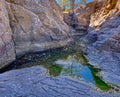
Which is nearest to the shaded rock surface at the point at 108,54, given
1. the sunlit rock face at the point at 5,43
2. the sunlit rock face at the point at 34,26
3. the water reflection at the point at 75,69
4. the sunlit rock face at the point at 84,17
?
the water reflection at the point at 75,69

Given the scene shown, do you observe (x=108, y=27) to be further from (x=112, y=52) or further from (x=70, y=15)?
(x=70, y=15)

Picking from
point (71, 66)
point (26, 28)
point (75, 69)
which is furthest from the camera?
point (26, 28)

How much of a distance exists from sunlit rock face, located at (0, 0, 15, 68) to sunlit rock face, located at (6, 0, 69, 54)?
954 mm

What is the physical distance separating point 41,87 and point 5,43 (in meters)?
3.97

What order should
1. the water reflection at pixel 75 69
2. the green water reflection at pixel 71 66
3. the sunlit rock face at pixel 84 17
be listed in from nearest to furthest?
the green water reflection at pixel 71 66 → the water reflection at pixel 75 69 → the sunlit rock face at pixel 84 17

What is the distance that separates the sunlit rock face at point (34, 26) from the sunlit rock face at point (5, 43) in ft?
3.13

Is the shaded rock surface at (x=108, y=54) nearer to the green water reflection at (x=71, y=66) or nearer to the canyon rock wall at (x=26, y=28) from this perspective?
the green water reflection at (x=71, y=66)

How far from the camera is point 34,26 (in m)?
12.6

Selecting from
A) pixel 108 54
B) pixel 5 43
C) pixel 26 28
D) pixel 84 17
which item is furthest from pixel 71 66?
pixel 84 17

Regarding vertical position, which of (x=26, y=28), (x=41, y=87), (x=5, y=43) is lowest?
→ (x=41, y=87)

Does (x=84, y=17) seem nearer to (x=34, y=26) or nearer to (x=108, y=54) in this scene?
(x=34, y=26)

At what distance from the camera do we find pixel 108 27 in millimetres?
15531

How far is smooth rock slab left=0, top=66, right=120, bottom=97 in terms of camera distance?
6.17 meters

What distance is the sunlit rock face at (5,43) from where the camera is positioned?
363 inches
